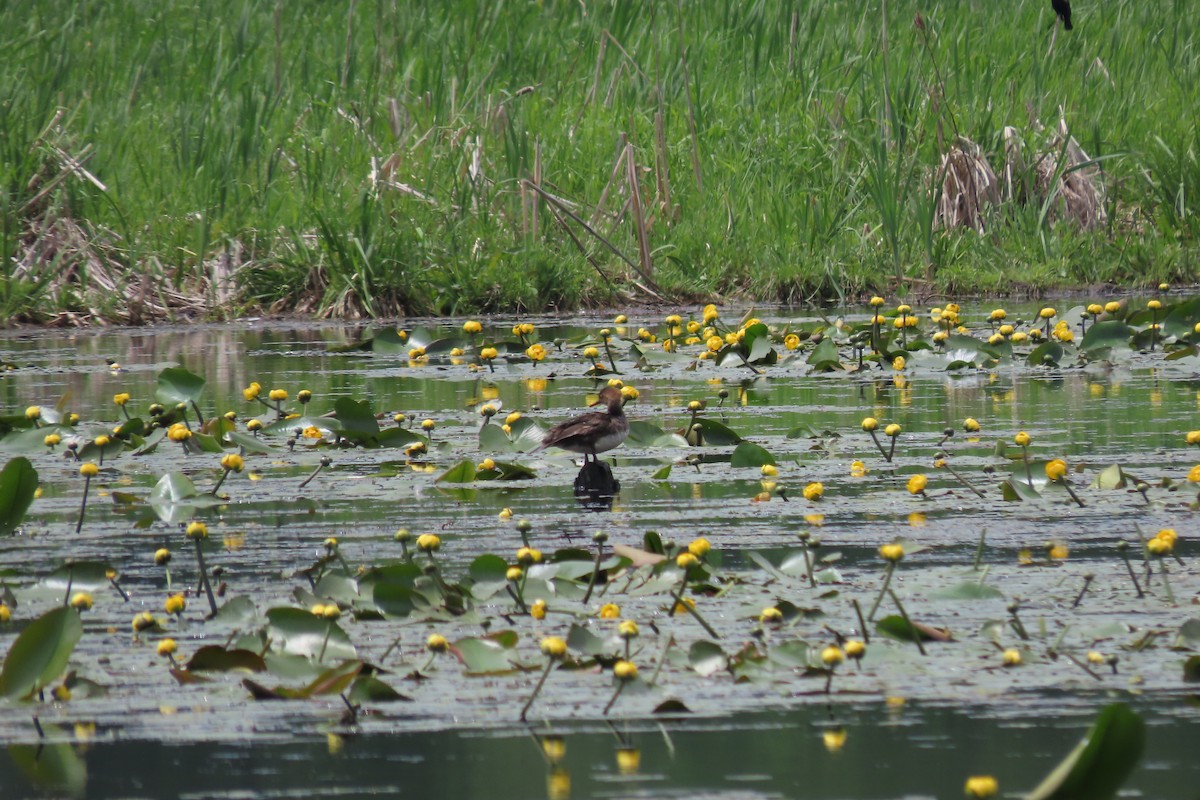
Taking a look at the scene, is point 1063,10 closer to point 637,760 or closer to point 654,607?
point 654,607

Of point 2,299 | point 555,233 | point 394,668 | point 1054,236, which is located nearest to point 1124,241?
point 1054,236

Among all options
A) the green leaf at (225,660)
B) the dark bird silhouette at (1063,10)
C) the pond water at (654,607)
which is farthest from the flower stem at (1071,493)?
the dark bird silhouette at (1063,10)

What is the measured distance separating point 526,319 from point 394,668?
692 centimetres

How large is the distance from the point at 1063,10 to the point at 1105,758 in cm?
1078

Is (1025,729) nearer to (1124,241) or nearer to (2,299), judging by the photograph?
(2,299)

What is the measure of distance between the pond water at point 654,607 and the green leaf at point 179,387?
0.92ft

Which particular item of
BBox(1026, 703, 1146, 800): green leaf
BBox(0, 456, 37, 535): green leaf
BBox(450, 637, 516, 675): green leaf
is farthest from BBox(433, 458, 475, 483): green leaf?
BBox(1026, 703, 1146, 800): green leaf

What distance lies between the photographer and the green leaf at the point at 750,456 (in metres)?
5.10

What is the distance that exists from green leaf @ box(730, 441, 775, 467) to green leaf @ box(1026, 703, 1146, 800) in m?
2.86

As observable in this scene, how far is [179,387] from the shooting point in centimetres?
614

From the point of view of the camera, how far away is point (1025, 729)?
2.76 metres

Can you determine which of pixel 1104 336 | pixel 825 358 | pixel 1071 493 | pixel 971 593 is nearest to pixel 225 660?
pixel 971 593

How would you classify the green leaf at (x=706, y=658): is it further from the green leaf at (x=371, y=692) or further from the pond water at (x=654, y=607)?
the green leaf at (x=371, y=692)

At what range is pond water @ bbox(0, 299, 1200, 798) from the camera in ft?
8.77
